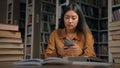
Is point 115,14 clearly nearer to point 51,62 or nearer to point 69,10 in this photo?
point 69,10

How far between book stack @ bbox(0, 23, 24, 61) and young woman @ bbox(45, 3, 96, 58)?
271 mm

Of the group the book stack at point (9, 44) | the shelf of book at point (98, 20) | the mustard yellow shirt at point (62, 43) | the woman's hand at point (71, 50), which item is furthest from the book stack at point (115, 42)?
the shelf of book at point (98, 20)

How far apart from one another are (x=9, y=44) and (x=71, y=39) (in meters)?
0.53

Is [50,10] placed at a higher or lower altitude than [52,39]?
higher

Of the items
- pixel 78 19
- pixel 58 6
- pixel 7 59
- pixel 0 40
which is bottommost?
pixel 7 59

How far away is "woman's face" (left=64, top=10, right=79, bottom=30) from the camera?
77.2 inches

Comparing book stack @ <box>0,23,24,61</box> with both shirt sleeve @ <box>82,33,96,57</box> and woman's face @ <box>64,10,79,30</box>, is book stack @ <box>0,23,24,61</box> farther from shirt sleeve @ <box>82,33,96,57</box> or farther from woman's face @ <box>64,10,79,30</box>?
shirt sleeve @ <box>82,33,96,57</box>

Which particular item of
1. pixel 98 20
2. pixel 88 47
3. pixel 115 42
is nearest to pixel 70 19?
pixel 88 47

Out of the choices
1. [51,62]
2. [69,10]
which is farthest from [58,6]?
[51,62]

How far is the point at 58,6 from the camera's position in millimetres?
4191

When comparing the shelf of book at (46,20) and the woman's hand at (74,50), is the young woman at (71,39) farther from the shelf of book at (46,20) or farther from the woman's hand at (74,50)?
the shelf of book at (46,20)

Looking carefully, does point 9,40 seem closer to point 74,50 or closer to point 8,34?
point 8,34

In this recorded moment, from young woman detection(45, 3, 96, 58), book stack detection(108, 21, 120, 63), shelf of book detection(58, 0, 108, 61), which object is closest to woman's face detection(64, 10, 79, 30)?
young woman detection(45, 3, 96, 58)

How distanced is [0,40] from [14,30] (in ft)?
0.52
